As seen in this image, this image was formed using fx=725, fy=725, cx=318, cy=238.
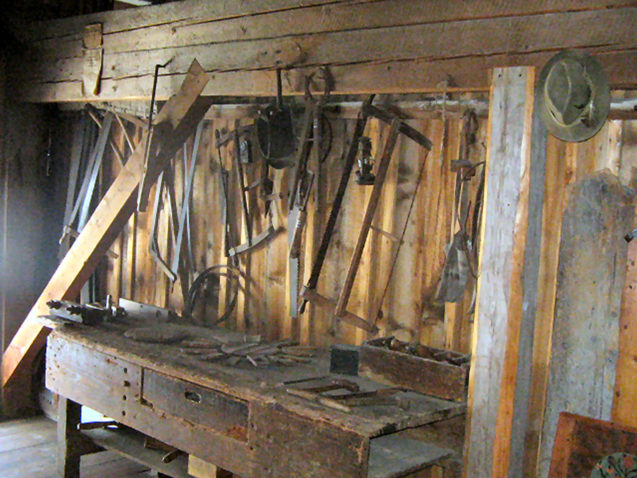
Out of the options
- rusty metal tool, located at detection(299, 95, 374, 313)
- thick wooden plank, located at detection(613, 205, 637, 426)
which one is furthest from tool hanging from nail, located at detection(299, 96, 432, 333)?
thick wooden plank, located at detection(613, 205, 637, 426)

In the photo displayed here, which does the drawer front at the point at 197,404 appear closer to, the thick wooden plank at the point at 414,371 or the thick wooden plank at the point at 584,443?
the thick wooden plank at the point at 414,371

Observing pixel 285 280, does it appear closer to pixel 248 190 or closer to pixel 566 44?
pixel 248 190

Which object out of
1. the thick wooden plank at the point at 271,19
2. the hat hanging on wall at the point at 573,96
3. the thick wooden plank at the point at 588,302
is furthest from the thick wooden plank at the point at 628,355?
the thick wooden plank at the point at 271,19

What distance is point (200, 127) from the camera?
14.9ft

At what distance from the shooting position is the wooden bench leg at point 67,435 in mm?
4195

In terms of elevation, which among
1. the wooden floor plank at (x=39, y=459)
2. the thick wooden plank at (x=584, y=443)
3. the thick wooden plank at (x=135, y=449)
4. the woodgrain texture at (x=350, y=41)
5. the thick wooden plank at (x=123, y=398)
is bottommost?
the wooden floor plank at (x=39, y=459)

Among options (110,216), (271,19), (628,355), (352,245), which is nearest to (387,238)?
(352,245)

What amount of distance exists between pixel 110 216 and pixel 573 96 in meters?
2.70

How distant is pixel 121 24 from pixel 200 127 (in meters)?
0.75

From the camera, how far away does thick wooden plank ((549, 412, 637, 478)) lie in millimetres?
2531

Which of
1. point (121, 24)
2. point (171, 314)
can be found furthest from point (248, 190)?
point (121, 24)

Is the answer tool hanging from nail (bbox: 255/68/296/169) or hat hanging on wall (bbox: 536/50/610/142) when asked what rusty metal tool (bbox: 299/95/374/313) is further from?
hat hanging on wall (bbox: 536/50/610/142)

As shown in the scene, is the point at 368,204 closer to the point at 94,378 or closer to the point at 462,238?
the point at 462,238

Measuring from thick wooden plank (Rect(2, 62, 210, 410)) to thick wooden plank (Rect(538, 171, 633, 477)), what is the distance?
6.40 ft
